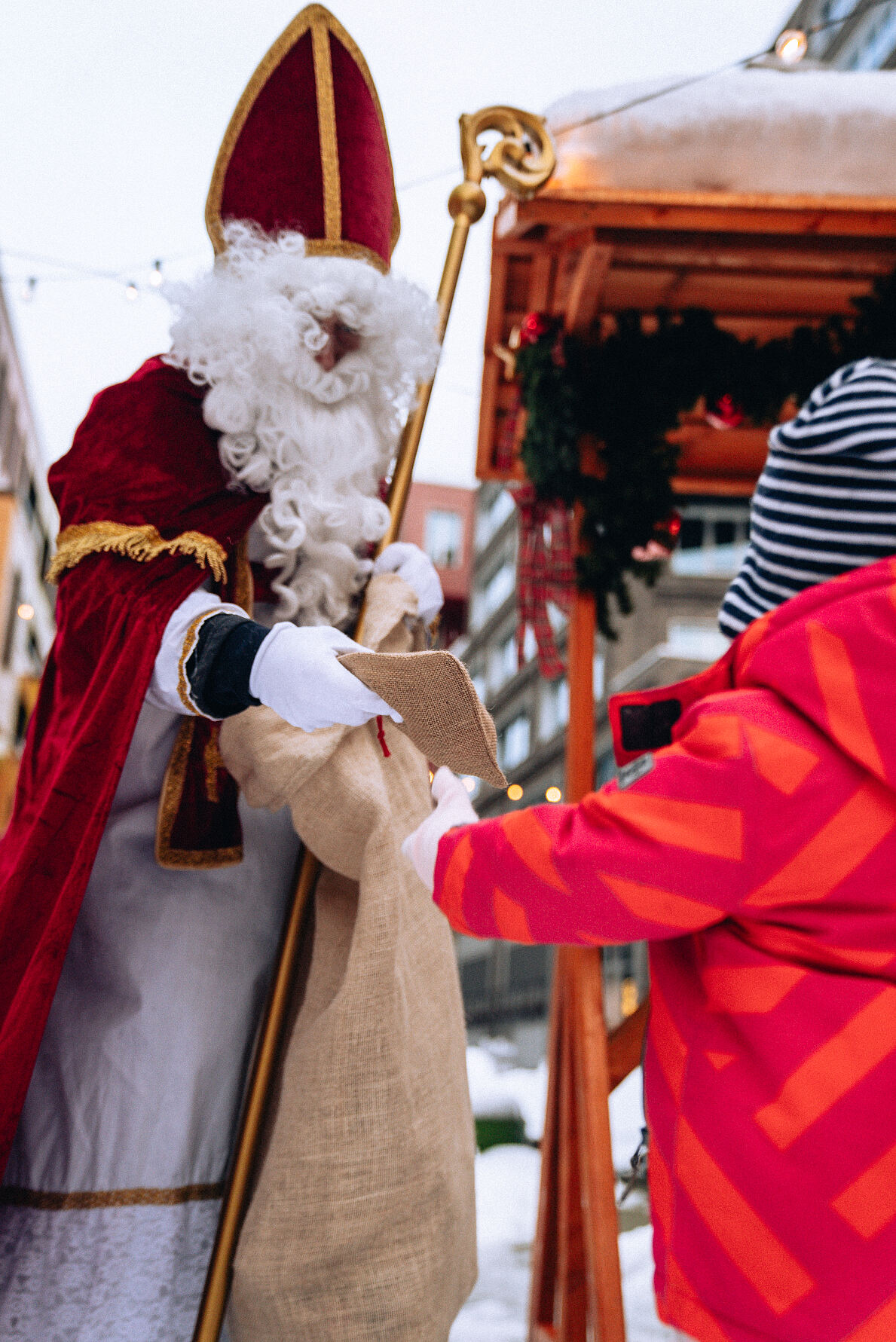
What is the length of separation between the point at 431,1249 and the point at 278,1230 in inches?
7.4

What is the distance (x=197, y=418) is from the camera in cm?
141

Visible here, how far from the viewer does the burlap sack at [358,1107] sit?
3.65 feet

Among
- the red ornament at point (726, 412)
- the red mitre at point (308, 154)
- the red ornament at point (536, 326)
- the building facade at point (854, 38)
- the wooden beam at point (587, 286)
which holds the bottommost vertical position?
the red ornament at point (726, 412)

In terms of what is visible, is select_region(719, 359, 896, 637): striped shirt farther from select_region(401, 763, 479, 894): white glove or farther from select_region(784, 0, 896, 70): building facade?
select_region(784, 0, 896, 70): building facade

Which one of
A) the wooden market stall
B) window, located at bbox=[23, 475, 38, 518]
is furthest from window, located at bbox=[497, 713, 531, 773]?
the wooden market stall

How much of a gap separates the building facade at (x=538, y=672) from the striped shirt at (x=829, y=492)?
26.1 ft

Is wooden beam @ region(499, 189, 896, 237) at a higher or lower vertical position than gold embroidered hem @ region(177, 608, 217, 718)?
higher

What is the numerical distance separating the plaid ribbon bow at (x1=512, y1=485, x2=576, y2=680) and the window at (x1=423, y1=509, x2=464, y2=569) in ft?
Answer: 1.00

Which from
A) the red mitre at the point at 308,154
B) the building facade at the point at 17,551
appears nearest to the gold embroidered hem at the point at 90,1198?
the red mitre at the point at 308,154

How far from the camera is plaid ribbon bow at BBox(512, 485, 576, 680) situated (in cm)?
282

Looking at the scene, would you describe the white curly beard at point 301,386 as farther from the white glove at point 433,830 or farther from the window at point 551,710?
the window at point 551,710

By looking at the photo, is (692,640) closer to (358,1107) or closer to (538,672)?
(538,672)

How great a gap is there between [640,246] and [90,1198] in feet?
7.89

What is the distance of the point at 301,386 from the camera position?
4.85ft
